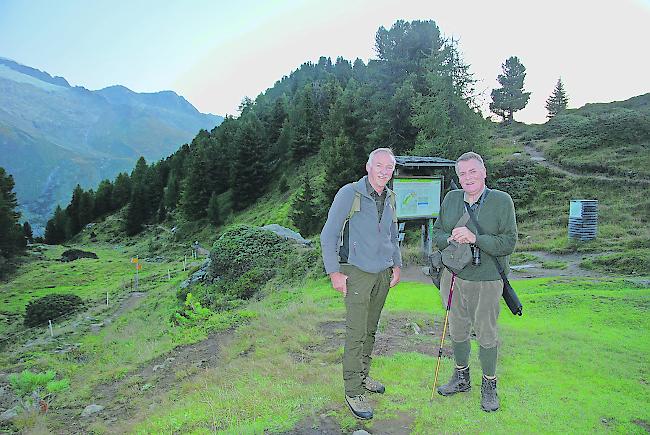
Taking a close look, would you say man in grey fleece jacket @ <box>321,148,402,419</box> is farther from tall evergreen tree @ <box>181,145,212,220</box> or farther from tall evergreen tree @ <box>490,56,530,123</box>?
tall evergreen tree @ <box>490,56,530,123</box>

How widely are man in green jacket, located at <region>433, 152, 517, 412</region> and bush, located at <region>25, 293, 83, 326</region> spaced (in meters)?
26.4

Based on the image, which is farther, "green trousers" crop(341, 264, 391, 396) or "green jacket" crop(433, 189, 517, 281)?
"green trousers" crop(341, 264, 391, 396)

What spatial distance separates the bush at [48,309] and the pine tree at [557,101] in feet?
255

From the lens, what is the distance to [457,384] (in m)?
5.21

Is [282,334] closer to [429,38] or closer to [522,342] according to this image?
[522,342]

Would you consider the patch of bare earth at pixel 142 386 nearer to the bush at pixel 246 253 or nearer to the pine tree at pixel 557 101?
the bush at pixel 246 253

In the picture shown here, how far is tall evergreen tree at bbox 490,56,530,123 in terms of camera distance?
217 feet

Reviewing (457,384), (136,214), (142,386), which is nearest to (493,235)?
(457,384)

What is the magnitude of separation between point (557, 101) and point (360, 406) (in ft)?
278

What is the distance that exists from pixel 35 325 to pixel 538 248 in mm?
27730

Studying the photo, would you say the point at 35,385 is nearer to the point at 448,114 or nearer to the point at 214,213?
the point at 448,114

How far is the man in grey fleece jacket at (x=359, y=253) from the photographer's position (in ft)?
15.4

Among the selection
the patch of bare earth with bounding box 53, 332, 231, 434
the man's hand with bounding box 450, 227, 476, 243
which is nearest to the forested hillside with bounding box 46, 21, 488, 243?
the patch of bare earth with bounding box 53, 332, 231, 434

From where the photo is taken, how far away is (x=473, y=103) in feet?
100
